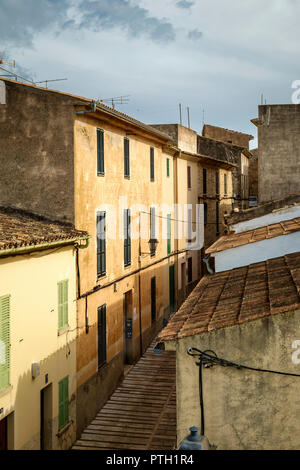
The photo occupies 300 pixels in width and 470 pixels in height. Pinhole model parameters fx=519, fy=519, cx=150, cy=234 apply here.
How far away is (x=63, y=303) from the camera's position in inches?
508

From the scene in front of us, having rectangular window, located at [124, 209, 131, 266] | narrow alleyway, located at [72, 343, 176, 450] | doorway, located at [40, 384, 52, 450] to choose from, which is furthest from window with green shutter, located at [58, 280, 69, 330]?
rectangular window, located at [124, 209, 131, 266]

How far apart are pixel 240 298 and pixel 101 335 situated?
331 inches

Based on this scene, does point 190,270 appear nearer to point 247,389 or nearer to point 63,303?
point 63,303

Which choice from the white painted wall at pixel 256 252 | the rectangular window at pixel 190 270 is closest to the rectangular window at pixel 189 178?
the rectangular window at pixel 190 270

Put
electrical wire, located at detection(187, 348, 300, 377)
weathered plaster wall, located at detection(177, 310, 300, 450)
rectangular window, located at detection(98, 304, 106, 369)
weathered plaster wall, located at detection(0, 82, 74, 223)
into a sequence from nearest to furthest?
weathered plaster wall, located at detection(177, 310, 300, 450), electrical wire, located at detection(187, 348, 300, 377), weathered plaster wall, located at detection(0, 82, 74, 223), rectangular window, located at detection(98, 304, 106, 369)

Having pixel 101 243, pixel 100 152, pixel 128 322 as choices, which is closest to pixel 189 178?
pixel 128 322

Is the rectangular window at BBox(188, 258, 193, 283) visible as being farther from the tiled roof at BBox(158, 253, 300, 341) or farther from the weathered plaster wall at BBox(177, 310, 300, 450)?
the weathered plaster wall at BBox(177, 310, 300, 450)

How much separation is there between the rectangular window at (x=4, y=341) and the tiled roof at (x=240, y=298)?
137 inches

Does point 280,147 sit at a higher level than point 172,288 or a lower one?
higher

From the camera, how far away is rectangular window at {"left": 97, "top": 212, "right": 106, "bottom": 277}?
15547mm

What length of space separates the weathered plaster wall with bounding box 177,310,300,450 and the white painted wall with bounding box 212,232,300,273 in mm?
5236

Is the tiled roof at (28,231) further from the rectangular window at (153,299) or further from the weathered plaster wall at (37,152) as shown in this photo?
the rectangular window at (153,299)

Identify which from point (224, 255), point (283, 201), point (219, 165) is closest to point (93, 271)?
point (224, 255)
